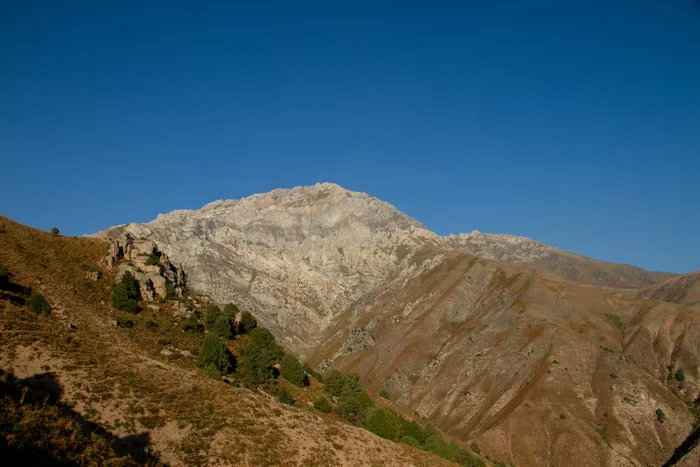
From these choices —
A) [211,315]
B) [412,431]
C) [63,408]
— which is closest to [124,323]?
[211,315]

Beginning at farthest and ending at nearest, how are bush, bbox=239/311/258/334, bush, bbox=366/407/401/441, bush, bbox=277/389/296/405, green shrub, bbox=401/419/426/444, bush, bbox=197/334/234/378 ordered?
bush, bbox=239/311/258/334, green shrub, bbox=401/419/426/444, bush, bbox=366/407/401/441, bush, bbox=277/389/296/405, bush, bbox=197/334/234/378

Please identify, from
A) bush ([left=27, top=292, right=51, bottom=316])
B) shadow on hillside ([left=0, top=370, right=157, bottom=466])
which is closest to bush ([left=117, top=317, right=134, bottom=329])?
bush ([left=27, top=292, right=51, bottom=316])

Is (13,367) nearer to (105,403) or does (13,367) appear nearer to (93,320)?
(105,403)

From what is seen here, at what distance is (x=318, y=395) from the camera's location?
6022 centimetres

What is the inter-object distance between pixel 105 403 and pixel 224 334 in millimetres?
26730

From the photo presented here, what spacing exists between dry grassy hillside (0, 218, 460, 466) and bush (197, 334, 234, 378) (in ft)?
4.46

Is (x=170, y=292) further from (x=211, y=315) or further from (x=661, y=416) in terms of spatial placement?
(x=661, y=416)

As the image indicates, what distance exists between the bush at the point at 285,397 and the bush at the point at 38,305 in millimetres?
24214

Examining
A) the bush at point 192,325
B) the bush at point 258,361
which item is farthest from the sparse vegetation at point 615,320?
the bush at point 192,325

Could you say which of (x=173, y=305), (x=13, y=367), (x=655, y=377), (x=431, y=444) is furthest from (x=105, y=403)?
(x=655, y=377)

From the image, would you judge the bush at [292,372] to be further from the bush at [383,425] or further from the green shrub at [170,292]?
the green shrub at [170,292]

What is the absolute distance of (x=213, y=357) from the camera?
48.0 metres

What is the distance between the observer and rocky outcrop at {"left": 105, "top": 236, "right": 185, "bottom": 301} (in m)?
55.9

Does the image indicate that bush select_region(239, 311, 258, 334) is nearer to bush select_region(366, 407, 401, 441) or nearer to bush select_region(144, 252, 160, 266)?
bush select_region(144, 252, 160, 266)
